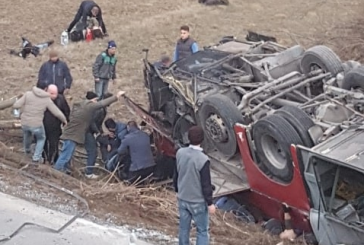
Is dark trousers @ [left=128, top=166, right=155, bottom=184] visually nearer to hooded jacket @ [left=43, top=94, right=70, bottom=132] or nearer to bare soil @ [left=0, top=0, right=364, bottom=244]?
bare soil @ [left=0, top=0, right=364, bottom=244]

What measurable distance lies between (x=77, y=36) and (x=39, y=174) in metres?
7.35

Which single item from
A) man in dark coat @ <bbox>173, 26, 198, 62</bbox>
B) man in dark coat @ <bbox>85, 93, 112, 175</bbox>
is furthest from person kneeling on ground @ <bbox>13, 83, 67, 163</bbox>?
man in dark coat @ <bbox>173, 26, 198, 62</bbox>

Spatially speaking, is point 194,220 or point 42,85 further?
point 42,85

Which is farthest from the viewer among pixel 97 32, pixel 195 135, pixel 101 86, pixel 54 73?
pixel 97 32

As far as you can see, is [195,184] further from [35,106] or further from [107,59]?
[107,59]

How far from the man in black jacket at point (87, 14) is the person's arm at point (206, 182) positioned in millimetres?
10014

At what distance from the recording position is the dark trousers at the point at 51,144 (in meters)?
9.60

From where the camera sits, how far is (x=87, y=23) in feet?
53.2

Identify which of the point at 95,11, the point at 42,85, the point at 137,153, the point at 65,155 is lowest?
the point at 65,155

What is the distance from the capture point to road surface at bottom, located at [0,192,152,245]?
23.1 feet

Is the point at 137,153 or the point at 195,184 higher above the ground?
the point at 195,184

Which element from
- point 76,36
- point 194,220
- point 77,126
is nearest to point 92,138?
point 77,126

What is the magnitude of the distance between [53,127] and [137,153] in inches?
47.9

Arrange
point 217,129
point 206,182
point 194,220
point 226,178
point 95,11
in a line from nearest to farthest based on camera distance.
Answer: point 206,182, point 194,220, point 217,129, point 226,178, point 95,11
